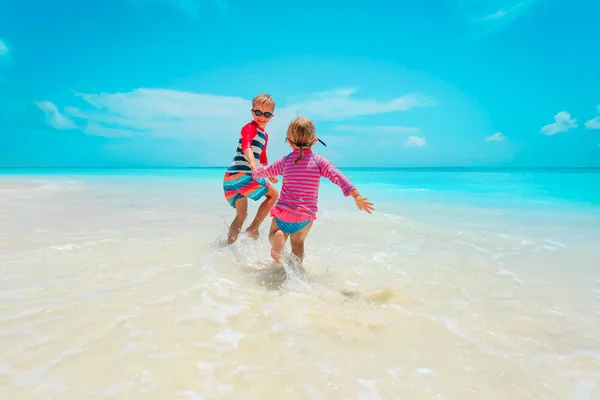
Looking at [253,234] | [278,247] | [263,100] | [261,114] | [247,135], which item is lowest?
[253,234]

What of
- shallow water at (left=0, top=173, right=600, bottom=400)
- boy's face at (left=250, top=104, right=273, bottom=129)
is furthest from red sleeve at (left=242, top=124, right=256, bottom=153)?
shallow water at (left=0, top=173, right=600, bottom=400)

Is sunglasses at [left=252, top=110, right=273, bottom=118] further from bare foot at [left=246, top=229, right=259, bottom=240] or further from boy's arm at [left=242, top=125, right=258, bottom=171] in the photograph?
bare foot at [left=246, top=229, right=259, bottom=240]

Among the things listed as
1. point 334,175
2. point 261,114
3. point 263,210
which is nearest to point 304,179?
point 334,175

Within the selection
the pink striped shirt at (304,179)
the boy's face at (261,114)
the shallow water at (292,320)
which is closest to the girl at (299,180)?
the pink striped shirt at (304,179)

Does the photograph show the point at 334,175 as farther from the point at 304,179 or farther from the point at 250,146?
the point at 250,146

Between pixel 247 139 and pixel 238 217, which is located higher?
pixel 247 139

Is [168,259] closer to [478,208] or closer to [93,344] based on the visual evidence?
[93,344]

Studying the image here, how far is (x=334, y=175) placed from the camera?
11.3ft

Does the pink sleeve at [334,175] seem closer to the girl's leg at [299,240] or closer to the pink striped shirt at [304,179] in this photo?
the pink striped shirt at [304,179]

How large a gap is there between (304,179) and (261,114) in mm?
1302

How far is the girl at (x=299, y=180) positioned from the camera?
343 cm

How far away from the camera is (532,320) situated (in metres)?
2.85

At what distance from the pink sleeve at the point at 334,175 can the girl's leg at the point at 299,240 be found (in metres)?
0.51

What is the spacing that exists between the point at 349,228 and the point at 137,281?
4.15 meters
